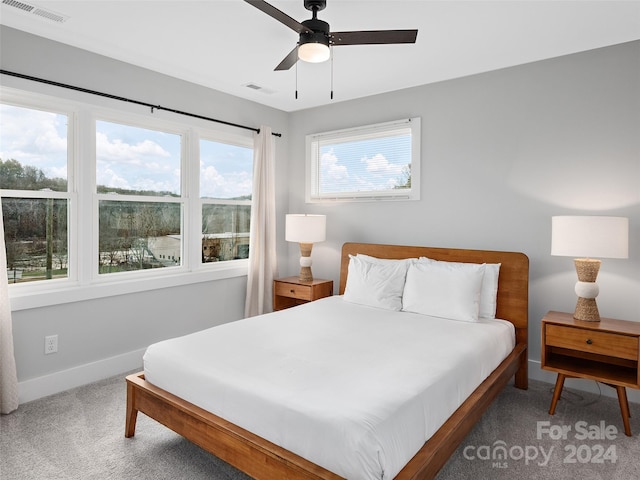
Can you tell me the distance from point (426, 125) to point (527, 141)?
36.2 inches

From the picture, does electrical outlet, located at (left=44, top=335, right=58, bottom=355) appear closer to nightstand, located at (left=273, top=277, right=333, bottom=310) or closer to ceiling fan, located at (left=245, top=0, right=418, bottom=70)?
nightstand, located at (left=273, top=277, right=333, bottom=310)

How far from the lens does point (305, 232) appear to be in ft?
13.6

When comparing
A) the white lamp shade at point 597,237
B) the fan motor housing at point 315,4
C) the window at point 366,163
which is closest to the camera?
the fan motor housing at point 315,4

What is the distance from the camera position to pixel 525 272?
125 inches

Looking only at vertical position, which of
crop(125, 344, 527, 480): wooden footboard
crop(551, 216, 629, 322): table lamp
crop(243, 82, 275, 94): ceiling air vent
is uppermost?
crop(243, 82, 275, 94): ceiling air vent

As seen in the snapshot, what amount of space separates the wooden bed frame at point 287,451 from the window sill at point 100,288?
109cm

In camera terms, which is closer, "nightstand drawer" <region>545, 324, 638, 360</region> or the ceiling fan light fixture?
the ceiling fan light fixture

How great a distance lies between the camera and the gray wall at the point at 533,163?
9.70 feet

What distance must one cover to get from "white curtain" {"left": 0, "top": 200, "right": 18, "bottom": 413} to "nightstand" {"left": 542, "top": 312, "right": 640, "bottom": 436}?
359 centimetres

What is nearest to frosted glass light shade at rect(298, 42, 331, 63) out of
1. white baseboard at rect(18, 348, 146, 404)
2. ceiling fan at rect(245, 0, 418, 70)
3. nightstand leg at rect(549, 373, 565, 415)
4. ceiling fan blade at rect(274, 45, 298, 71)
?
ceiling fan at rect(245, 0, 418, 70)

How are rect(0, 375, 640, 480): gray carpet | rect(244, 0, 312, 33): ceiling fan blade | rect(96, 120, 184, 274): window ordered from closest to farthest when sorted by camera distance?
rect(244, 0, 312, 33): ceiling fan blade
rect(0, 375, 640, 480): gray carpet
rect(96, 120, 184, 274): window

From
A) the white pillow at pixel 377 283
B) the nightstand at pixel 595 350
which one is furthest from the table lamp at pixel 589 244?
the white pillow at pixel 377 283

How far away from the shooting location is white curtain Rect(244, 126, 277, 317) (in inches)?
172

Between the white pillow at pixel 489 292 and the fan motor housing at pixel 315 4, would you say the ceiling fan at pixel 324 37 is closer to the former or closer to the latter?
the fan motor housing at pixel 315 4
